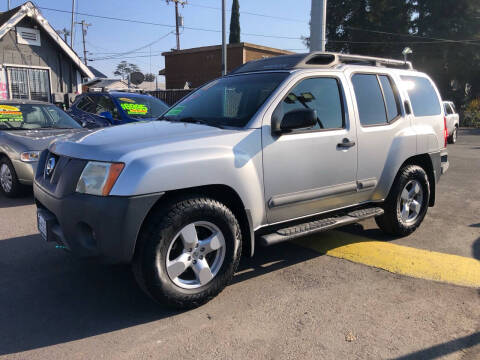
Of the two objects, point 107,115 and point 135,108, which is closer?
point 107,115

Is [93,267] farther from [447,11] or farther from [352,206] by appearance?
[447,11]

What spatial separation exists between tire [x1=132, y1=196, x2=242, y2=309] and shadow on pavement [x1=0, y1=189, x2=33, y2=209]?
169 inches

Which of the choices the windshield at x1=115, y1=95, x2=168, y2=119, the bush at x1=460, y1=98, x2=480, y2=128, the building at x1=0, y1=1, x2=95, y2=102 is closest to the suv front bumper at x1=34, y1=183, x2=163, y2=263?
the windshield at x1=115, y1=95, x2=168, y2=119

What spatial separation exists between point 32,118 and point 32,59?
28.1 feet

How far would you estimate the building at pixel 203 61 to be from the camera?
77.0 ft

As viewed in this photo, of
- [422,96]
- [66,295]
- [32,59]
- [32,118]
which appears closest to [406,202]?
[422,96]

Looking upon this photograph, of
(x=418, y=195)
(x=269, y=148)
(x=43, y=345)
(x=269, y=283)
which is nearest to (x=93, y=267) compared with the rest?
(x=43, y=345)

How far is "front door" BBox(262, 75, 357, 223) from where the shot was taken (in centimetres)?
350

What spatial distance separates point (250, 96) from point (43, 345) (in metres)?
2.56

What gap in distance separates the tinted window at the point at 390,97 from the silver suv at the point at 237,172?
0.02 meters

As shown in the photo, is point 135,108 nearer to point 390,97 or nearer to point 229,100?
point 229,100

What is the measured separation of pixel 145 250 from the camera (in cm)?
289

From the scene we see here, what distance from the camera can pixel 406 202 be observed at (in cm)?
481

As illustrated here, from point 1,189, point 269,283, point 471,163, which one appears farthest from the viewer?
point 471,163
